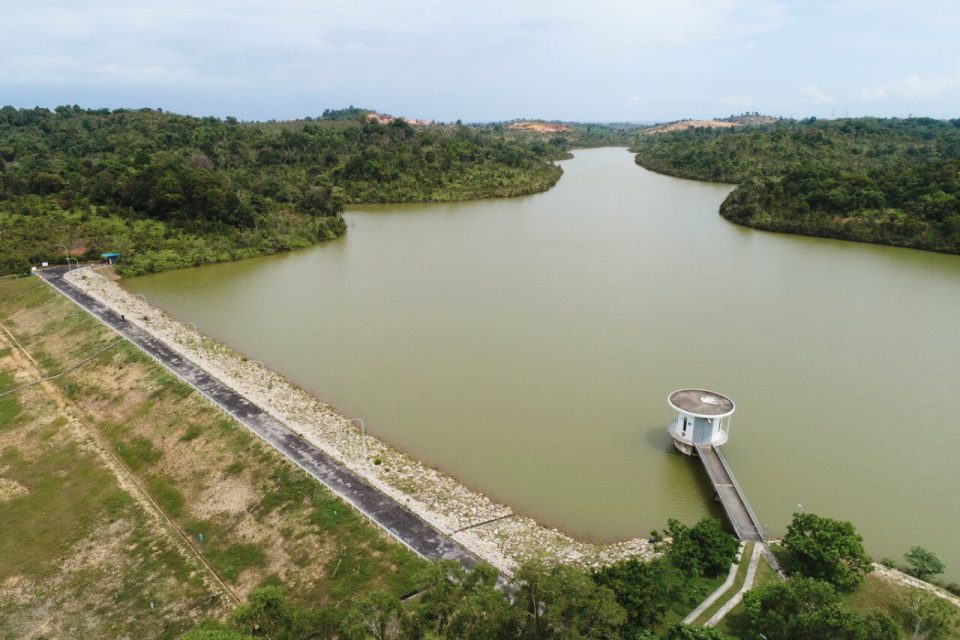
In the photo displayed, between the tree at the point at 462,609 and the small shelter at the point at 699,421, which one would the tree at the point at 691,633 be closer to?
the tree at the point at 462,609

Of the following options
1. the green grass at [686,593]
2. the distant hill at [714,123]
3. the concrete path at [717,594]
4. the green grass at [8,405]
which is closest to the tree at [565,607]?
the green grass at [686,593]

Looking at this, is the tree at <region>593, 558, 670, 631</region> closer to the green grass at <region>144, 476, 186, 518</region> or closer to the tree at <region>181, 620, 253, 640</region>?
the tree at <region>181, 620, 253, 640</region>

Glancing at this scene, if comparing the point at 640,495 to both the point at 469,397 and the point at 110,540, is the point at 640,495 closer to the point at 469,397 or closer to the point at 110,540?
the point at 469,397

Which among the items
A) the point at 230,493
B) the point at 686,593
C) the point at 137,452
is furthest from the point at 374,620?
the point at 137,452

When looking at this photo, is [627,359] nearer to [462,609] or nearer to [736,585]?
[736,585]

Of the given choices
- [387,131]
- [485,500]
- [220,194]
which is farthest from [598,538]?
[387,131]
